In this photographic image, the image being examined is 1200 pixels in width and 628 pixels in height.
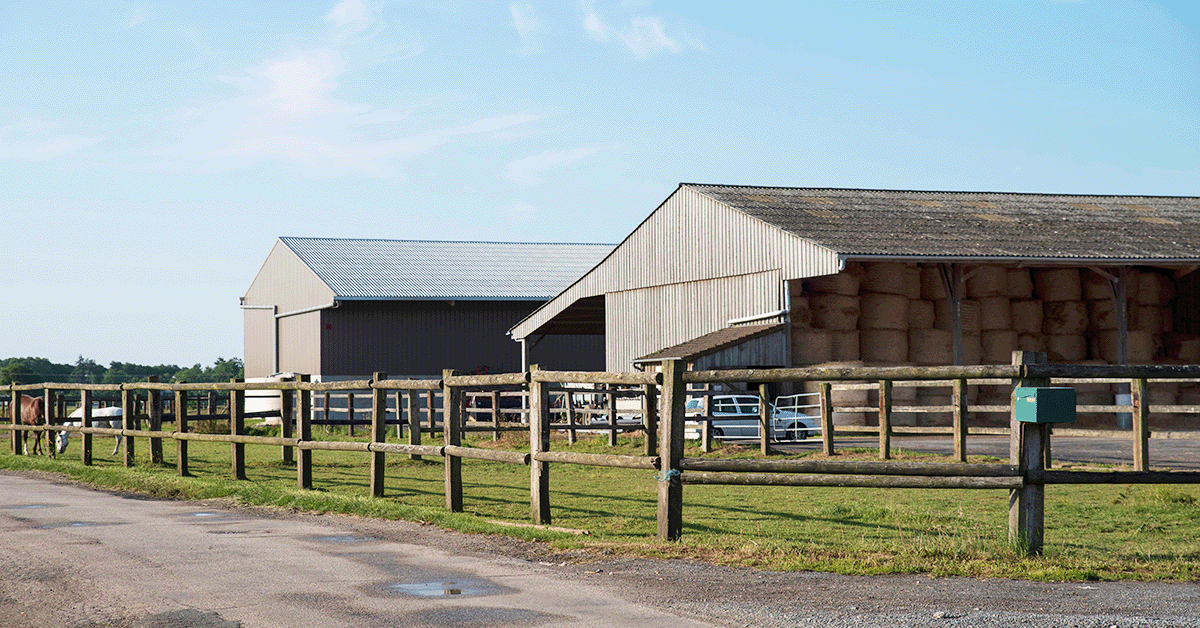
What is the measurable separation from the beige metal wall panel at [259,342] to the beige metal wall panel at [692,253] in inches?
619

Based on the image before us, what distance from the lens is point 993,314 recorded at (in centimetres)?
2911

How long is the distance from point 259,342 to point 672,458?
42.7 meters

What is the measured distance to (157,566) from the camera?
26.2ft

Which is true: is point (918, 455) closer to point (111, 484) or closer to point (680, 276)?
point (111, 484)

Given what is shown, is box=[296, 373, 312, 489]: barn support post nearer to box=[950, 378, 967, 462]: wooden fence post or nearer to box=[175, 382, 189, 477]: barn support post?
box=[175, 382, 189, 477]: barn support post

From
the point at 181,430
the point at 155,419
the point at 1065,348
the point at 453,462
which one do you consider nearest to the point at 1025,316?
the point at 1065,348

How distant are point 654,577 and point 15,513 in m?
7.30

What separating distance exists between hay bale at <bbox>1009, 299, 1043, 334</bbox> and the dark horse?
72.2 ft

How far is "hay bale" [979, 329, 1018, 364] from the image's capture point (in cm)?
2898

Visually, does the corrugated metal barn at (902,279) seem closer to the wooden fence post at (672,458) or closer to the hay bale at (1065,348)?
the hay bale at (1065,348)

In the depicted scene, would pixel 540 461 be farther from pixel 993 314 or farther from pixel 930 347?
pixel 993 314

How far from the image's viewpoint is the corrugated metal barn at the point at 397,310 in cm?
4175

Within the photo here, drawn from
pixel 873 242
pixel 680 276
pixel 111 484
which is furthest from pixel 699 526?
pixel 680 276

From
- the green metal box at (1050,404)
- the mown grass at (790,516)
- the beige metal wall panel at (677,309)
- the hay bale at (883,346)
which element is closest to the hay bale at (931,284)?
the hay bale at (883,346)
